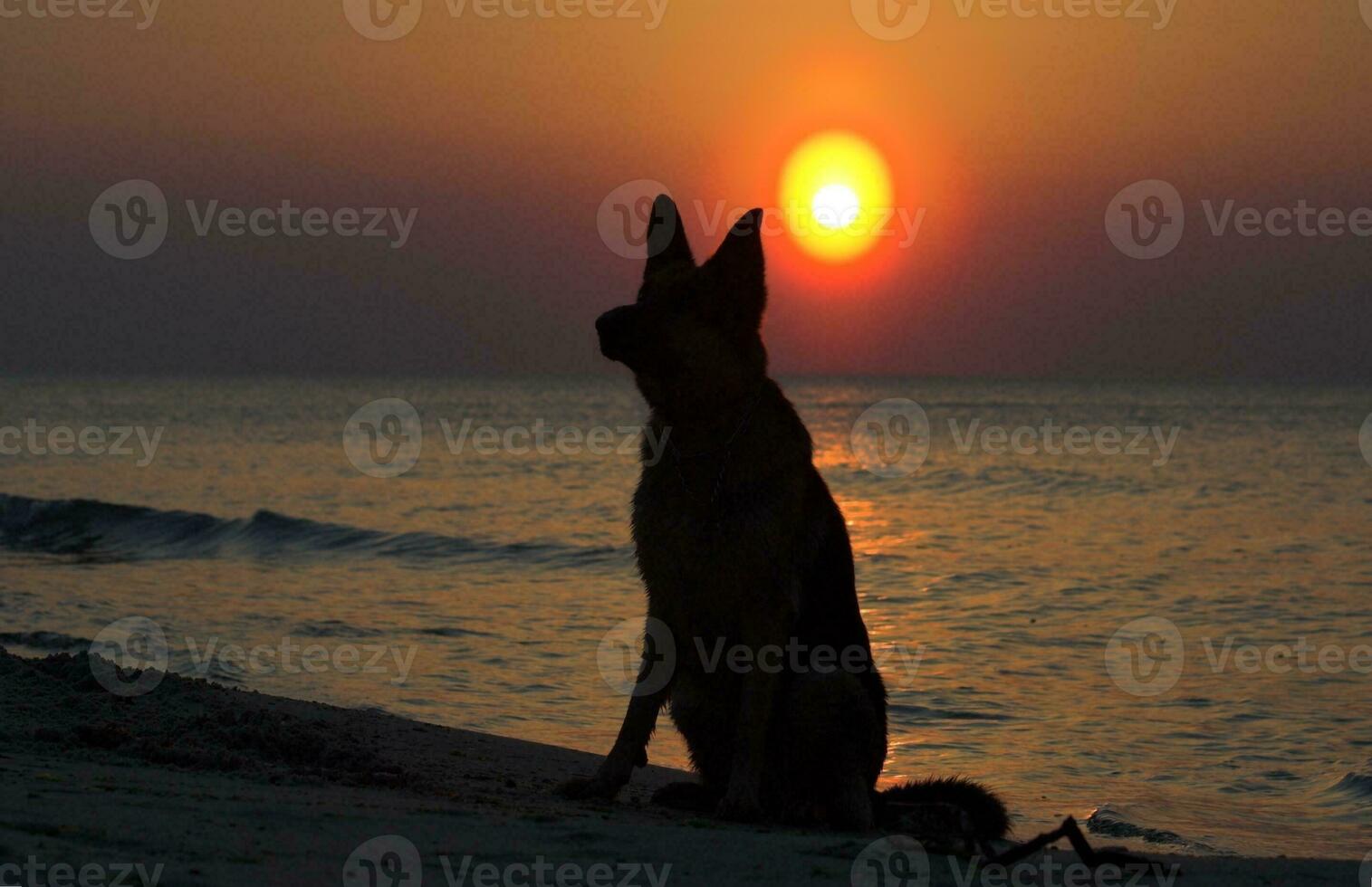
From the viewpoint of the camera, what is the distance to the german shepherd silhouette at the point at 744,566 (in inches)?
217

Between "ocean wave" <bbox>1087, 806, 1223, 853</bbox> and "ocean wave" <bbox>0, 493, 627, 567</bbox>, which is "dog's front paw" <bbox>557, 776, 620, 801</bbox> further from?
"ocean wave" <bbox>0, 493, 627, 567</bbox>

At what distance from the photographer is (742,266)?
5.47m

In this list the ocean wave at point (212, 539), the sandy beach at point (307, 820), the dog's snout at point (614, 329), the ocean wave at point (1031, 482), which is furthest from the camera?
the ocean wave at point (1031, 482)

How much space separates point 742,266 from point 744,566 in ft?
4.08

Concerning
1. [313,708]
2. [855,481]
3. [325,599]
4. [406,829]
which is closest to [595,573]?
[325,599]

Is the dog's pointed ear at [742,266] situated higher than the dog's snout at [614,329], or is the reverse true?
the dog's pointed ear at [742,266]

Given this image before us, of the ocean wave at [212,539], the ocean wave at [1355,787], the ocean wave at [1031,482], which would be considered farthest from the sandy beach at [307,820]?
the ocean wave at [1031,482]

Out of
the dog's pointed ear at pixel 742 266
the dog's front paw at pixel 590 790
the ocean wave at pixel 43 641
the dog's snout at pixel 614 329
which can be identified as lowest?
the dog's front paw at pixel 590 790

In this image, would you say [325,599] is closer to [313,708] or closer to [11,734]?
[313,708]

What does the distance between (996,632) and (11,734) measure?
391 inches

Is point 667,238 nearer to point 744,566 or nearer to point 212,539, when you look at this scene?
point 744,566

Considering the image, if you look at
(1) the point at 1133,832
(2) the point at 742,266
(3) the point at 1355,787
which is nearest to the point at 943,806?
(1) the point at 1133,832

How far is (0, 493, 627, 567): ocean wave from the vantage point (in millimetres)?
21547

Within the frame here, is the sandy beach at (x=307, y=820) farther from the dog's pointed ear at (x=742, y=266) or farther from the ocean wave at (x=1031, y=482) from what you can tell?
the ocean wave at (x=1031, y=482)
